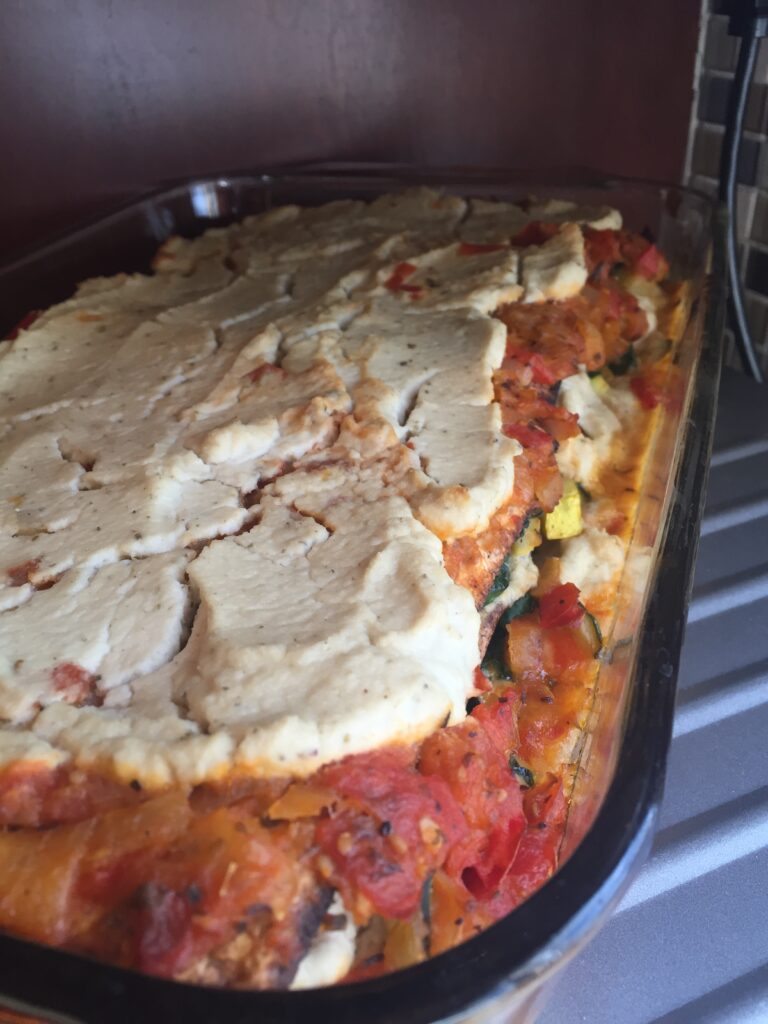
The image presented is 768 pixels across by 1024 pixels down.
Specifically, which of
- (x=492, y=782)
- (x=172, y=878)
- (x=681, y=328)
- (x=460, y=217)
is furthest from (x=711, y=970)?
(x=460, y=217)

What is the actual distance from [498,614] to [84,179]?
146 cm

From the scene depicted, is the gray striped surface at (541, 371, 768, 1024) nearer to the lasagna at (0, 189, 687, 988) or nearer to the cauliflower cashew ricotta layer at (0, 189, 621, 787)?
the lasagna at (0, 189, 687, 988)

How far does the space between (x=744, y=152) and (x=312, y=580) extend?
6.59ft

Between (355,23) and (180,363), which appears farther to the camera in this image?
(355,23)

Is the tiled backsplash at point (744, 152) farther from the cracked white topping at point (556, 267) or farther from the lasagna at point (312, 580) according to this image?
the cracked white topping at point (556, 267)

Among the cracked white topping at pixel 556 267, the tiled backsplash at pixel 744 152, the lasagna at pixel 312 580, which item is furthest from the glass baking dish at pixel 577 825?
the tiled backsplash at pixel 744 152

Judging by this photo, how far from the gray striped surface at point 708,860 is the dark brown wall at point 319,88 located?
4.59ft

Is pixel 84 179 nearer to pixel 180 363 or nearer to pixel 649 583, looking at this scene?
pixel 180 363

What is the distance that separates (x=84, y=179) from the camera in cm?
228

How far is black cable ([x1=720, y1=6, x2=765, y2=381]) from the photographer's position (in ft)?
7.69

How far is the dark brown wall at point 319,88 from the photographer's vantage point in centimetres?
216

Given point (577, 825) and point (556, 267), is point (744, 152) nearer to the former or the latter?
point (556, 267)

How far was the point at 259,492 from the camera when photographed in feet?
4.72

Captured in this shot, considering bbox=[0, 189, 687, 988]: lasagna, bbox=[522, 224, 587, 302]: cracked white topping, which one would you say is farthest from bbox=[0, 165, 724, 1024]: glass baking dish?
bbox=[522, 224, 587, 302]: cracked white topping
